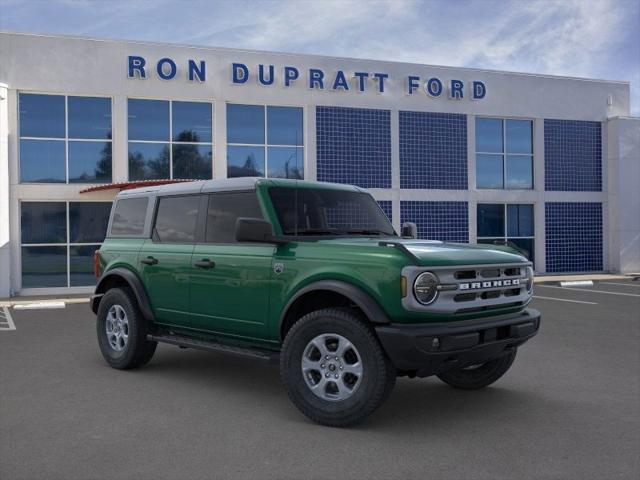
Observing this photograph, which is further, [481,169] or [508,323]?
[481,169]

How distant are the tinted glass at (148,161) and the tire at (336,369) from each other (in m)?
13.7

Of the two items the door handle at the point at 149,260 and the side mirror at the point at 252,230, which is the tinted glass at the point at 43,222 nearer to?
the door handle at the point at 149,260

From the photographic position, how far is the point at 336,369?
507 cm

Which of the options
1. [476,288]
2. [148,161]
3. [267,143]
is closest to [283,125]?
[267,143]

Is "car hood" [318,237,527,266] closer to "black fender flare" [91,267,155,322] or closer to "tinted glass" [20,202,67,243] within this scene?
"black fender flare" [91,267,155,322]

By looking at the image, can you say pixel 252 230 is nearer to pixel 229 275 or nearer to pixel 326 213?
pixel 229 275

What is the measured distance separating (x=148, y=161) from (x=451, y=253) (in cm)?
1432

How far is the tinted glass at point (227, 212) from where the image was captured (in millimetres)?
6074

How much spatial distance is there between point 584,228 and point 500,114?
5133mm

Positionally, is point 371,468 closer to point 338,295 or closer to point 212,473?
point 212,473

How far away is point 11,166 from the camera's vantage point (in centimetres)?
1684

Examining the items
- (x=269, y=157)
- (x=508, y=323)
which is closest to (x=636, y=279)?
(x=269, y=157)

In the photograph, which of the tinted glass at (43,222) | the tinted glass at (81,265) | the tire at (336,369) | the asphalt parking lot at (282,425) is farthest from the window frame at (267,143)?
the tire at (336,369)

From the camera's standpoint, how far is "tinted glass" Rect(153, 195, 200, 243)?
21.8 ft
